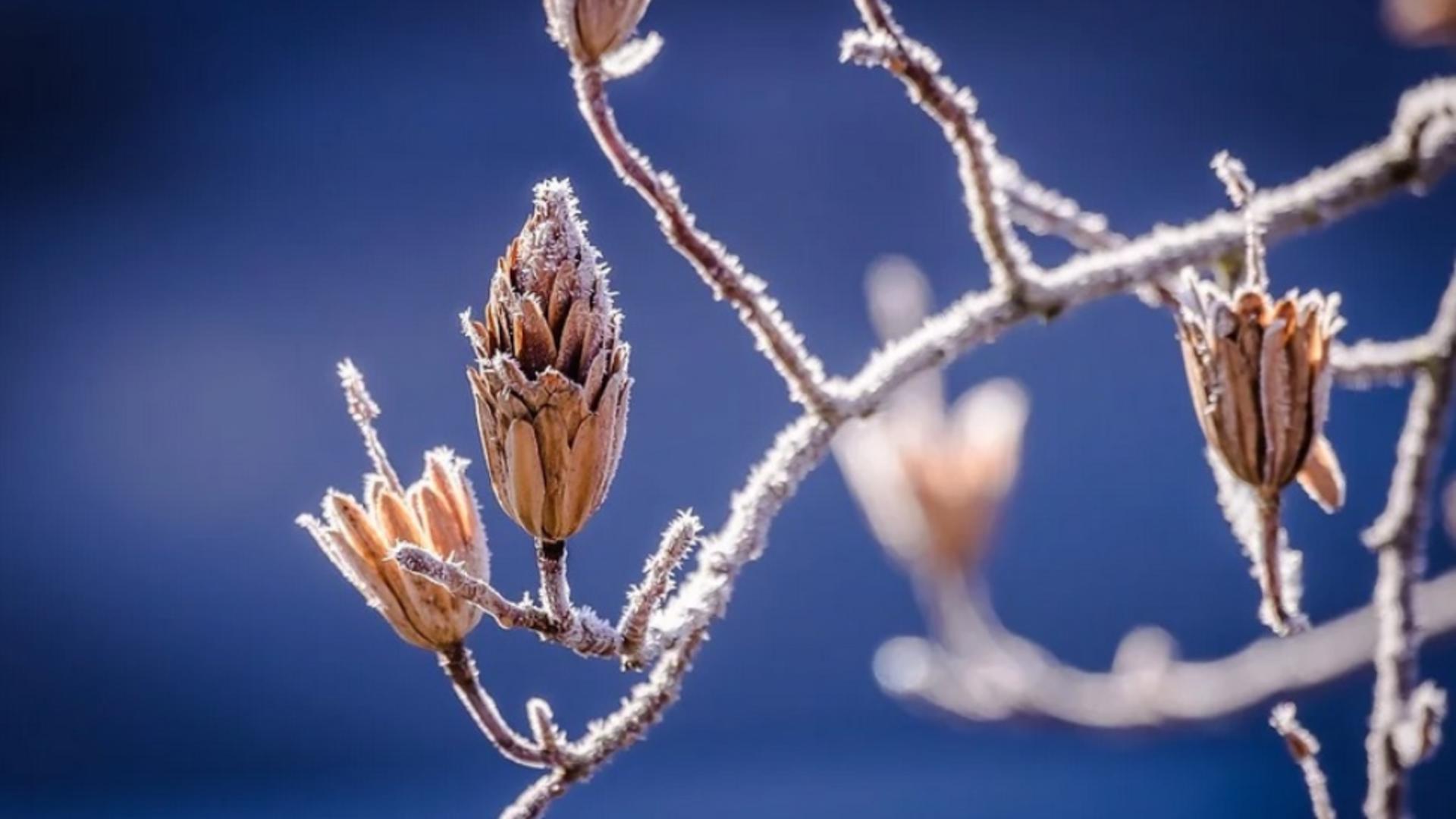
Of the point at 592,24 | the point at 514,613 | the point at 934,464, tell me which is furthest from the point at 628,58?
the point at 934,464

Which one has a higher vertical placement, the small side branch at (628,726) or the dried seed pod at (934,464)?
the dried seed pod at (934,464)

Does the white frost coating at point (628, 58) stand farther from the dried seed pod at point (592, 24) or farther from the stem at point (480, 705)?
the stem at point (480, 705)

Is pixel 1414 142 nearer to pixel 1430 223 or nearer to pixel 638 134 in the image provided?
pixel 638 134

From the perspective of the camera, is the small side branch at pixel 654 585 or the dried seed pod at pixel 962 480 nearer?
the small side branch at pixel 654 585

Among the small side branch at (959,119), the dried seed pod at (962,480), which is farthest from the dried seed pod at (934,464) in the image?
the small side branch at (959,119)

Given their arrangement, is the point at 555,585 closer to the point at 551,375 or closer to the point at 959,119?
the point at 551,375

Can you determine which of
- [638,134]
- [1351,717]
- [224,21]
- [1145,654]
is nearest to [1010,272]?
[1145,654]
